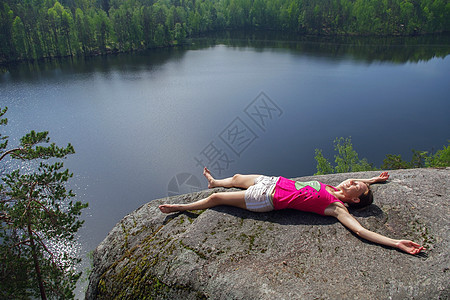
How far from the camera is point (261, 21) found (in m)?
105

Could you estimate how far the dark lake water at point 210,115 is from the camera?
82.0 ft

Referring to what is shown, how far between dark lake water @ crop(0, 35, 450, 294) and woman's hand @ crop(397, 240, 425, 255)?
1866 centimetres

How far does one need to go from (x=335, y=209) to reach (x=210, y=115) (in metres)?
28.8

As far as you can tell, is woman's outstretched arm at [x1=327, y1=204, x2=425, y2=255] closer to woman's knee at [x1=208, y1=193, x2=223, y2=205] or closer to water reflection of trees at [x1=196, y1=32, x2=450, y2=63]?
woman's knee at [x1=208, y1=193, x2=223, y2=205]

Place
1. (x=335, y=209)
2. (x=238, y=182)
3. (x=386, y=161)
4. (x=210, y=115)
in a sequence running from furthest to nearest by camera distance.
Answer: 1. (x=210, y=115)
2. (x=386, y=161)
3. (x=238, y=182)
4. (x=335, y=209)

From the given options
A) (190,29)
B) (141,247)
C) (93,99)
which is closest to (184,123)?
(93,99)

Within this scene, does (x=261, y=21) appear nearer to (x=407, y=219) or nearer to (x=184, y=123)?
(x=184, y=123)

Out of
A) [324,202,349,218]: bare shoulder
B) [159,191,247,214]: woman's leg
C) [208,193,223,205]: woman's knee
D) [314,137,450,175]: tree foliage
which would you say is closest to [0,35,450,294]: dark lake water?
[314,137,450,175]: tree foliage

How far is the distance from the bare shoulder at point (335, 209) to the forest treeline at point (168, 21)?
6987cm

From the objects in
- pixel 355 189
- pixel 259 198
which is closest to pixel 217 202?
pixel 259 198

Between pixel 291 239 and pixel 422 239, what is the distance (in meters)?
1.67

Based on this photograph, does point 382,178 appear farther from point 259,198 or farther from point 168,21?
point 168,21

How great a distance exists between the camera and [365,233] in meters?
4.21

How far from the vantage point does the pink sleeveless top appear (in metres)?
4.73
